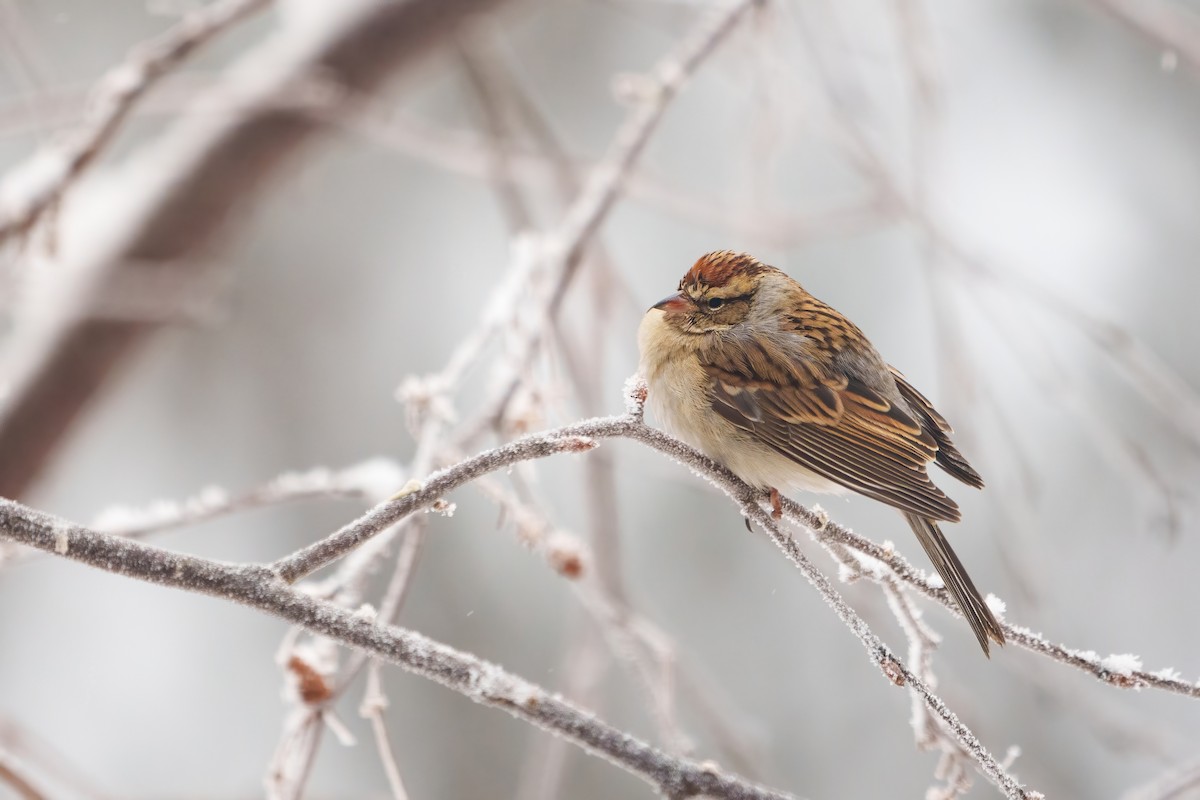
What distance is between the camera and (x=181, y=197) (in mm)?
3654

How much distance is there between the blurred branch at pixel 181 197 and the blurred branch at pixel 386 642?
7.85 feet

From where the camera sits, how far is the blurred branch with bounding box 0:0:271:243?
7.70 ft

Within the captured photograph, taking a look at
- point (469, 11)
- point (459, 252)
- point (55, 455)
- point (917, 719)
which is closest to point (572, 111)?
point (459, 252)

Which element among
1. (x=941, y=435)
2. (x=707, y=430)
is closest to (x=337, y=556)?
(x=707, y=430)

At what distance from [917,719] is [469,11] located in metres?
2.93

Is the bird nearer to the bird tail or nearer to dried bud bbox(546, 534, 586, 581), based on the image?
the bird tail

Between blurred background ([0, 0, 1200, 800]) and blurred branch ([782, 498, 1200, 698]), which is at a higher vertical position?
blurred background ([0, 0, 1200, 800])

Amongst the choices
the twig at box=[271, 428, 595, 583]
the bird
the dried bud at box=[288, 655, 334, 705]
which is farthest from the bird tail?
the dried bud at box=[288, 655, 334, 705]

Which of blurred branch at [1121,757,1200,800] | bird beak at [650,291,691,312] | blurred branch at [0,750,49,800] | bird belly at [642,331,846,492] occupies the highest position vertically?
bird beak at [650,291,691,312]

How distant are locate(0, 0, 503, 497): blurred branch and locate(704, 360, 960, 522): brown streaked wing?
5.87 feet

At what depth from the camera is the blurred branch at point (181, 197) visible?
3.41 meters

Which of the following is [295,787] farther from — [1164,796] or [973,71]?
[973,71]

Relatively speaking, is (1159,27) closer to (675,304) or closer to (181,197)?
(675,304)

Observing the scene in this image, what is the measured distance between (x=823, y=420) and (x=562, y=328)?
130 cm
